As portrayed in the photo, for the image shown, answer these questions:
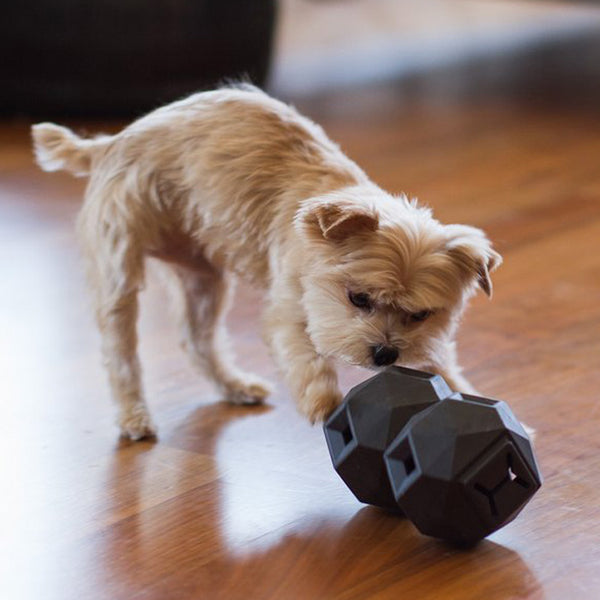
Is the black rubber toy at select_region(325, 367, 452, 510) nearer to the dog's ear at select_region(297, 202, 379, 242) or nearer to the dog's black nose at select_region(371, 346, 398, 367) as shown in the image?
the dog's black nose at select_region(371, 346, 398, 367)

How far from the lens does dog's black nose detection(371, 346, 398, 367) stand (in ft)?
6.57

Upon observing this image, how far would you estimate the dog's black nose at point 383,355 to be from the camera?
78.9 inches

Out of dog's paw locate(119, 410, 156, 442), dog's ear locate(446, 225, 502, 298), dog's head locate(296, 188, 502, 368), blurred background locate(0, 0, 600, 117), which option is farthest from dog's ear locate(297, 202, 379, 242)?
blurred background locate(0, 0, 600, 117)

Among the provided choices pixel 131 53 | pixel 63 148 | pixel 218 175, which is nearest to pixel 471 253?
pixel 218 175

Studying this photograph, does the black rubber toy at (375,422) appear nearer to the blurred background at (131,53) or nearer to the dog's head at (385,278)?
the dog's head at (385,278)

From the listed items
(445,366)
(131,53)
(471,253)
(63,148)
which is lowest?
(131,53)

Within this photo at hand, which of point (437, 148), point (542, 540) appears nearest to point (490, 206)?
point (437, 148)

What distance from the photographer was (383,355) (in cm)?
201

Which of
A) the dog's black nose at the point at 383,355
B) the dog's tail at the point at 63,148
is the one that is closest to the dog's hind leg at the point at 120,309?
the dog's tail at the point at 63,148

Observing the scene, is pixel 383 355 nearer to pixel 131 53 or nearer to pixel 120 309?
pixel 120 309

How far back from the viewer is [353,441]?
6.29 feet

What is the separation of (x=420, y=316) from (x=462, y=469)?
0.36 meters

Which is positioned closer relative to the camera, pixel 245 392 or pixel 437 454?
pixel 437 454

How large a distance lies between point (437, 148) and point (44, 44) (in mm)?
1720
